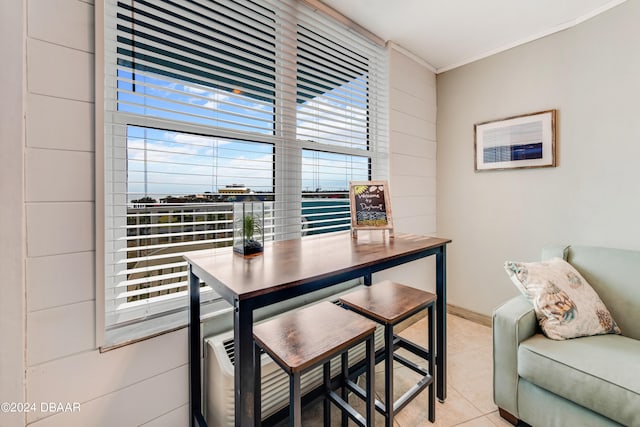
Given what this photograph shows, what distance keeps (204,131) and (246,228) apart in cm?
56

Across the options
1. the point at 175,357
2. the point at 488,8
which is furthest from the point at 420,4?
the point at 175,357

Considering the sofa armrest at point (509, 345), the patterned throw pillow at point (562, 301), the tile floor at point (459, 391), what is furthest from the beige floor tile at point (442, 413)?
the patterned throw pillow at point (562, 301)

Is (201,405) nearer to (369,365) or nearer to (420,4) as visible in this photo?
(369,365)

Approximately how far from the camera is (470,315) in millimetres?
2625

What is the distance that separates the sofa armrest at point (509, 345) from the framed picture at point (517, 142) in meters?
1.30

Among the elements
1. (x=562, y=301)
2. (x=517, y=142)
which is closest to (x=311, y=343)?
(x=562, y=301)

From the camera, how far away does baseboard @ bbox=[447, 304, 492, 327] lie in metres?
2.52

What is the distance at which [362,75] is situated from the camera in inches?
86.1

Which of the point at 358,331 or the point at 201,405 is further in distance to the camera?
the point at 201,405

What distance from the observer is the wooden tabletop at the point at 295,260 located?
2.95ft

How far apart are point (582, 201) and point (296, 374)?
2.39m

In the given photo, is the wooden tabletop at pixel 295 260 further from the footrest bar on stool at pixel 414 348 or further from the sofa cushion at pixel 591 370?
the sofa cushion at pixel 591 370

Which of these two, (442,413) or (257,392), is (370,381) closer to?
(257,392)

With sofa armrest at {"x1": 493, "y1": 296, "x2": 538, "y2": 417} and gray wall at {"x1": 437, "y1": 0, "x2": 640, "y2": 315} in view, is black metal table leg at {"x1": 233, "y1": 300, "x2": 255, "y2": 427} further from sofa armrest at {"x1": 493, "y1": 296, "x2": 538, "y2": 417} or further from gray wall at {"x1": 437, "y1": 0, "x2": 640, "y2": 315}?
gray wall at {"x1": 437, "y1": 0, "x2": 640, "y2": 315}
